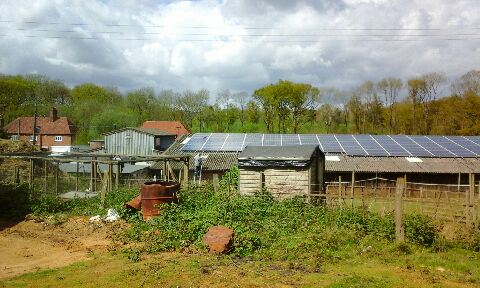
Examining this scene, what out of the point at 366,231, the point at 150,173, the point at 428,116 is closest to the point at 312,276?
the point at 366,231

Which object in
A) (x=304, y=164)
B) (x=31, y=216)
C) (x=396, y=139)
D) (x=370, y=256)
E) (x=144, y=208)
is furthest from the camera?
(x=396, y=139)

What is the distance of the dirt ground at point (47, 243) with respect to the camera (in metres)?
11.5

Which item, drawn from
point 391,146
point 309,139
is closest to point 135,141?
point 309,139

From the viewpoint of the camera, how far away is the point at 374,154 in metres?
32.8

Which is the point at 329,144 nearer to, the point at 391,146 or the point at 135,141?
the point at 391,146

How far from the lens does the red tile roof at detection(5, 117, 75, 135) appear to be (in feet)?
191

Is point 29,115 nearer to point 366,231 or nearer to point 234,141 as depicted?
point 234,141

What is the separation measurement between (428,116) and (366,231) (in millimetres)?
47140

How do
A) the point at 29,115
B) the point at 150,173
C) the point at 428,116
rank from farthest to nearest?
the point at 29,115
the point at 428,116
the point at 150,173

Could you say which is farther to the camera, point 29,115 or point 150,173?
point 29,115

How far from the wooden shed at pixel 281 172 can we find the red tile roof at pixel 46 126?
45.3m

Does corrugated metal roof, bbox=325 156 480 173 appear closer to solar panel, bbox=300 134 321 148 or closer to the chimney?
solar panel, bbox=300 134 321 148

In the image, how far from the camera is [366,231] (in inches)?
516

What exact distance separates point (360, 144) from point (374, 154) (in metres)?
2.84
